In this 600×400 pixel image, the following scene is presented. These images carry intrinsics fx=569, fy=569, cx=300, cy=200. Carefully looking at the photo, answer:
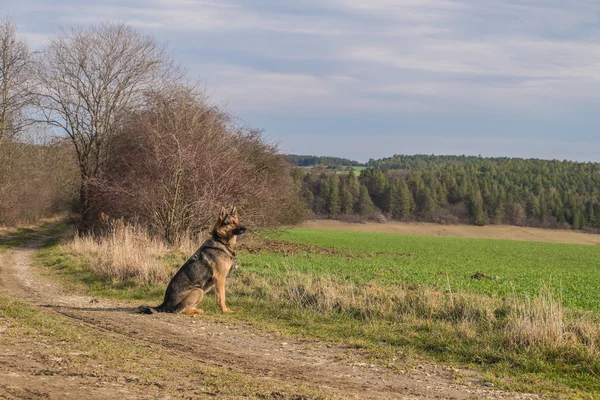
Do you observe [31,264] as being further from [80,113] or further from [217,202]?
[80,113]

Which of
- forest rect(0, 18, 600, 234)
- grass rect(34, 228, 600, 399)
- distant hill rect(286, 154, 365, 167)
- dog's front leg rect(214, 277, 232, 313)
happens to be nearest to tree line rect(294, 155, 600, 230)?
distant hill rect(286, 154, 365, 167)

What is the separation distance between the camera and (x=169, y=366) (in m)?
6.59

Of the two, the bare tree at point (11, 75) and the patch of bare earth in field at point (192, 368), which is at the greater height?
the bare tree at point (11, 75)

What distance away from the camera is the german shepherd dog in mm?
10539

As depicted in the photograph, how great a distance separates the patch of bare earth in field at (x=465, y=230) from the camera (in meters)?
96.8

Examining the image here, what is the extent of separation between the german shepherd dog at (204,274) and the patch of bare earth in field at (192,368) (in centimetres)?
47

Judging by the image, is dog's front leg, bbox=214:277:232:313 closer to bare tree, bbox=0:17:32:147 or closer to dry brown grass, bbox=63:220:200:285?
dry brown grass, bbox=63:220:200:285

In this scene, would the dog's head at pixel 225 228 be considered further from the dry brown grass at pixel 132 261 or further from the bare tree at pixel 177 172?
the bare tree at pixel 177 172

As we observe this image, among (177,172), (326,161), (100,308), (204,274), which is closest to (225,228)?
(204,274)

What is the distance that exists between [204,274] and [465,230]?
96.2 meters

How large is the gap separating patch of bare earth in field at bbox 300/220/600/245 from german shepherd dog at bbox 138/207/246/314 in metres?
85.0

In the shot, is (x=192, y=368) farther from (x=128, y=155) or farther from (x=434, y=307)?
(x=128, y=155)

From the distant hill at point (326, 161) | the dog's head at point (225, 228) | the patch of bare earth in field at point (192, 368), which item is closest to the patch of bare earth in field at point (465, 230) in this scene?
the distant hill at point (326, 161)

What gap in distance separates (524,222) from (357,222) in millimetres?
32869
